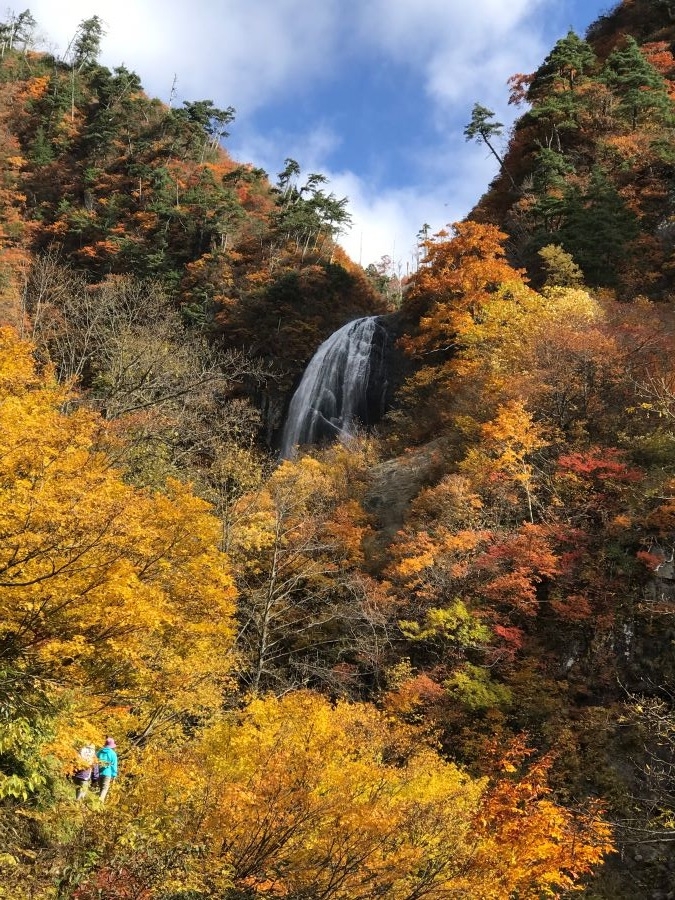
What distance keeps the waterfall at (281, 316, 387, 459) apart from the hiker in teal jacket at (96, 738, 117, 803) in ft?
68.5

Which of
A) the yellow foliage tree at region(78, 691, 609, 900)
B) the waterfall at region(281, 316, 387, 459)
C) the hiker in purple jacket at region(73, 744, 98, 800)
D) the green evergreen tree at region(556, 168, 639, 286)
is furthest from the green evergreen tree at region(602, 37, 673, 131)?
the hiker in purple jacket at region(73, 744, 98, 800)

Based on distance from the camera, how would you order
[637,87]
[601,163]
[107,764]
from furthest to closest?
1. [637,87]
2. [601,163]
3. [107,764]

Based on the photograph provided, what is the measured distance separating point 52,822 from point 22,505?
4.11 metres

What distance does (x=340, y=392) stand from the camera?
31312 mm

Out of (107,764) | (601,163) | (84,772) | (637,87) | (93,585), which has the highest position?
(637,87)

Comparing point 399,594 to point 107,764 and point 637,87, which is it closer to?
point 107,764

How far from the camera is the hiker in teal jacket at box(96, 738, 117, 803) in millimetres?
8648

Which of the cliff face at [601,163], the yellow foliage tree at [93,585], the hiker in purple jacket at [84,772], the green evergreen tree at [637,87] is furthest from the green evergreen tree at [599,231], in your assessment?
the hiker in purple jacket at [84,772]

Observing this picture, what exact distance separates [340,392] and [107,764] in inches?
956

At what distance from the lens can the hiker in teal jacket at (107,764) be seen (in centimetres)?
865

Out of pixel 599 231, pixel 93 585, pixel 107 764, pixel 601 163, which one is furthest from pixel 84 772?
pixel 601 163

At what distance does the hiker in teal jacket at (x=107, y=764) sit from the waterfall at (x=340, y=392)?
20884 millimetres

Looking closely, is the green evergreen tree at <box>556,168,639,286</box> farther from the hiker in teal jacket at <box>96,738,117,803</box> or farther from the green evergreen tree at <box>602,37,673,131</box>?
the hiker in teal jacket at <box>96,738,117,803</box>

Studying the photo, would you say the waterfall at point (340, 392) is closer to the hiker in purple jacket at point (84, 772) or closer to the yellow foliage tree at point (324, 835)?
the hiker in purple jacket at point (84, 772)
